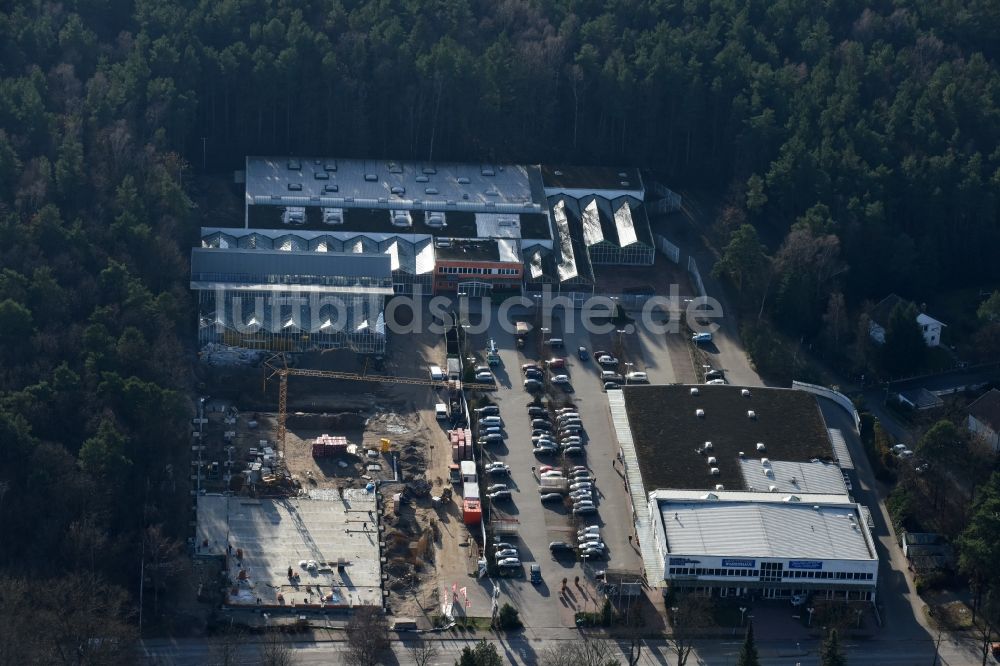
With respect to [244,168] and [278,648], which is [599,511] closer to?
[278,648]

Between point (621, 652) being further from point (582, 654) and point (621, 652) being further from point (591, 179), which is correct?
point (591, 179)

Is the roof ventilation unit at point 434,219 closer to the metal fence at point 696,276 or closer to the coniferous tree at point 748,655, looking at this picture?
the metal fence at point 696,276

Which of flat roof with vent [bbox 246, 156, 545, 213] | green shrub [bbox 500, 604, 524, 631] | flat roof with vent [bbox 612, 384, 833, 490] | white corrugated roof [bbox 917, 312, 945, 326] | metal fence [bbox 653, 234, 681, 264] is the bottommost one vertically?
green shrub [bbox 500, 604, 524, 631]

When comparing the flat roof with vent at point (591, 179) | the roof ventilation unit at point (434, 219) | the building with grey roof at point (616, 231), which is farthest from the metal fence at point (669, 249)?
the roof ventilation unit at point (434, 219)

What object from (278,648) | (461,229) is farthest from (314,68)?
(278,648)

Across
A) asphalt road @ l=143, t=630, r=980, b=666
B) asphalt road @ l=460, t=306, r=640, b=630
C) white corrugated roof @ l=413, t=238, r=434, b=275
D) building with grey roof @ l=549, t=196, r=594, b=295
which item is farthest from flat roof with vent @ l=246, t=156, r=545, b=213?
asphalt road @ l=143, t=630, r=980, b=666

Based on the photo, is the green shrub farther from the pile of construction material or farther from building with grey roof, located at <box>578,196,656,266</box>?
building with grey roof, located at <box>578,196,656,266</box>
